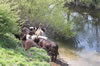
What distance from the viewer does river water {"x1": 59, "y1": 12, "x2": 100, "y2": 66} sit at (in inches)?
376

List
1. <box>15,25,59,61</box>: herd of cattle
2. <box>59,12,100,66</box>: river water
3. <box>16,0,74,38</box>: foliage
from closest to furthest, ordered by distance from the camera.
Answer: <box>15,25,59,61</box>: herd of cattle, <box>59,12,100,66</box>: river water, <box>16,0,74,38</box>: foliage

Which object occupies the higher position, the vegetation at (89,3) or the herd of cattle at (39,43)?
the vegetation at (89,3)

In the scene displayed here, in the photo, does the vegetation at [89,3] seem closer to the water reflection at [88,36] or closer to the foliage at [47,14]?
the water reflection at [88,36]

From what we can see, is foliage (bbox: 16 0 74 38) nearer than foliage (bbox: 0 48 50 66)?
No

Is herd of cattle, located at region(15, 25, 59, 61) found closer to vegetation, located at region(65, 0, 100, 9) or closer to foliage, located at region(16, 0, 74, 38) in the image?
foliage, located at region(16, 0, 74, 38)

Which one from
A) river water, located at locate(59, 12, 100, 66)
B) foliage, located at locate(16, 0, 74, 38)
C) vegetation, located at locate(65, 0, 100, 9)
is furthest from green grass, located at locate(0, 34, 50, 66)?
vegetation, located at locate(65, 0, 100, 9)

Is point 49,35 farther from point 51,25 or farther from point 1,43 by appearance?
point 1,43

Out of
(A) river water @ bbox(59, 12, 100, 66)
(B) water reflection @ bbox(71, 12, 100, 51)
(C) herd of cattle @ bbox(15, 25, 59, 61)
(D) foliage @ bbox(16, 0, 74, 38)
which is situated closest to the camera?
(C) herd of cattle @ bbox(15, 25, 59, 61)

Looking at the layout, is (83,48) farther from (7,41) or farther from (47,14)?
(7,41)

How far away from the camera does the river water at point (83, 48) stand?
9.55 m

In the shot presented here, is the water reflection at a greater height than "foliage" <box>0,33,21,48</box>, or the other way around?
"foliage" <box>0,33,21,48</box>

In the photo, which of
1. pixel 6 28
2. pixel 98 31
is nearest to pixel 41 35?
pixel 6 28

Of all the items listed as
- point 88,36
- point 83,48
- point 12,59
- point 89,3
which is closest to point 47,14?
point 83,48

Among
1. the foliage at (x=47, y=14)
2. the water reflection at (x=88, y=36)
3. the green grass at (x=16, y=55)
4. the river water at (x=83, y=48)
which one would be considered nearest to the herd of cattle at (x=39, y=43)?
the river water at (x=83, y=48)
